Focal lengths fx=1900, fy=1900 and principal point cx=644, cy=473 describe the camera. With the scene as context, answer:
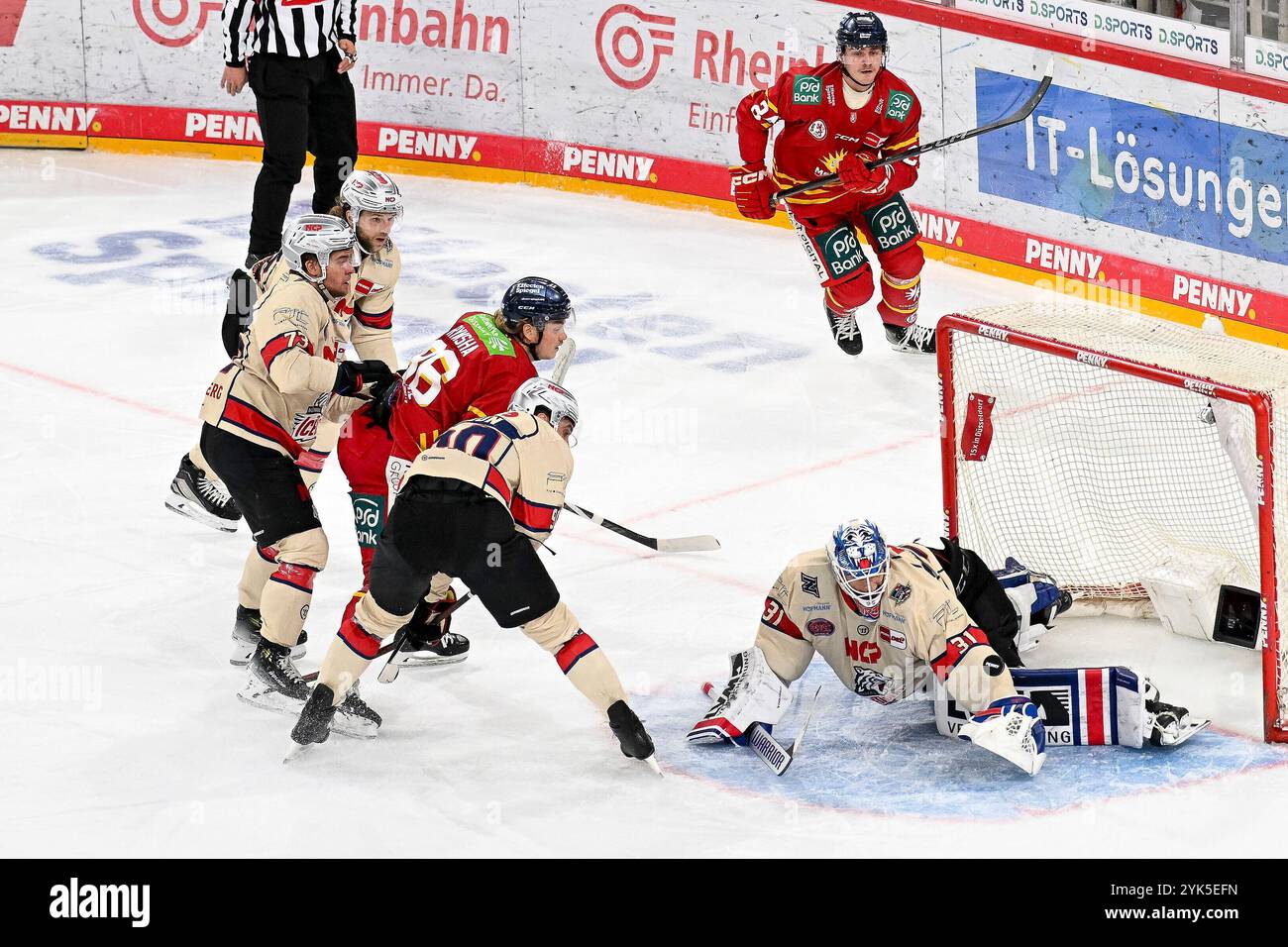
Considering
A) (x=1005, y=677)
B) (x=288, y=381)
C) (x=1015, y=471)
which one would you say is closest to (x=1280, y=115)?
(x=1015, y=471)

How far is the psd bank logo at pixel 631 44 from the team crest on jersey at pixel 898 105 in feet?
8.03

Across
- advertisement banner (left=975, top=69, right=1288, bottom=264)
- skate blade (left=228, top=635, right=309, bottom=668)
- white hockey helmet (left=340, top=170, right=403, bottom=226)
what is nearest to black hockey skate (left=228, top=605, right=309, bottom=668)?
skate blade (left=228, top=635, right=309, bottom=668)

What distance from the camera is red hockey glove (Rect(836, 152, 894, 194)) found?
7543 millimetres

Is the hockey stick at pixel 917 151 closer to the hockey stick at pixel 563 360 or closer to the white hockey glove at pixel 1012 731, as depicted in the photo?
the hockey stick at pixel 563 360

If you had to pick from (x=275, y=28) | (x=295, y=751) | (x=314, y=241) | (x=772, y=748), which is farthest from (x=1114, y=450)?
(x=275, y=28)

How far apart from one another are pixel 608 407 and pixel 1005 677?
3195 millimetres

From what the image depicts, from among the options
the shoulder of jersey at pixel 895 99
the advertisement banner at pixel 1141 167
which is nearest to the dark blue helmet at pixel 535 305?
the shoulder of jersey at pixel 895 99

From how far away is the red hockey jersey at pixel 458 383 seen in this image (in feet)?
16.5

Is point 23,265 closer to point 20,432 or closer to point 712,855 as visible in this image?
point 20,432

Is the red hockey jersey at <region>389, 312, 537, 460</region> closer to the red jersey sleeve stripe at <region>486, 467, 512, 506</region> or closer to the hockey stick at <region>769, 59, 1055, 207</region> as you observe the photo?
the red jersey sleeve stripe at <region>486, 467, 512, 506</region>

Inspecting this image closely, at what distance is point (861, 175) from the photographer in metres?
7.54

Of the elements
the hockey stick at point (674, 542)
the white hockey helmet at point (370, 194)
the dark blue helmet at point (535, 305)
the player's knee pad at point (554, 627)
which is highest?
the white hockey helmet at point (370, 194)

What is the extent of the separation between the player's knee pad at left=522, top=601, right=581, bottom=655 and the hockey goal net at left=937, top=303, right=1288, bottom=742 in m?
1.49

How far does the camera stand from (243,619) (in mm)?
5359
